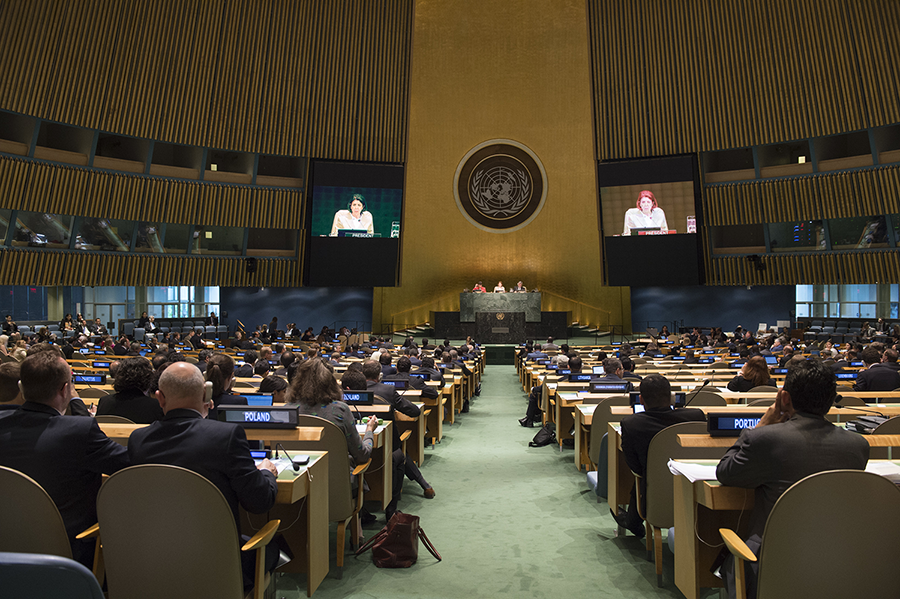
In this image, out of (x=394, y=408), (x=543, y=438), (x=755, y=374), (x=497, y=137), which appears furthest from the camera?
(x=497, y=137)

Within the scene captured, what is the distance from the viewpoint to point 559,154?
24172mm

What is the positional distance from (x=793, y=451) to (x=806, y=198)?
20663 millimetres

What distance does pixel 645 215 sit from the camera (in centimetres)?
2150

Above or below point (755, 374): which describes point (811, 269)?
above

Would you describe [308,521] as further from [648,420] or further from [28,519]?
[648,420]

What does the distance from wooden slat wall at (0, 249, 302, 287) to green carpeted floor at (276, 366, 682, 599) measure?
15.5 metres

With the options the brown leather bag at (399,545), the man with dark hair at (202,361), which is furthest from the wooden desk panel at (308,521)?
the man with dark hair at (202,361)

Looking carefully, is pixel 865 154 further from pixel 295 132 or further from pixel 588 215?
pixel 295 132

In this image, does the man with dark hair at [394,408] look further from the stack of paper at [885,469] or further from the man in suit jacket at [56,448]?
the stack of paper at [885,469]

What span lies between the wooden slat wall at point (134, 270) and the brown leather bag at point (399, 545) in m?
17.3

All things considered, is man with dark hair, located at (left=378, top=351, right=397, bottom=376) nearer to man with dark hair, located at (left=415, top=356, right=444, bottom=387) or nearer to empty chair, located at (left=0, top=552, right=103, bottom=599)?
man with dark hair, located at (left=415, top=356, right=444, bottom=387)

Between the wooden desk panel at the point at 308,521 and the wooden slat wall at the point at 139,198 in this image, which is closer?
the wooden desk panel at the point at 308,521

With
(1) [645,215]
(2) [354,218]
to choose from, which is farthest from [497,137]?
(2) [354,218]

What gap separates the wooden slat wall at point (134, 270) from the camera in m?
17.3
